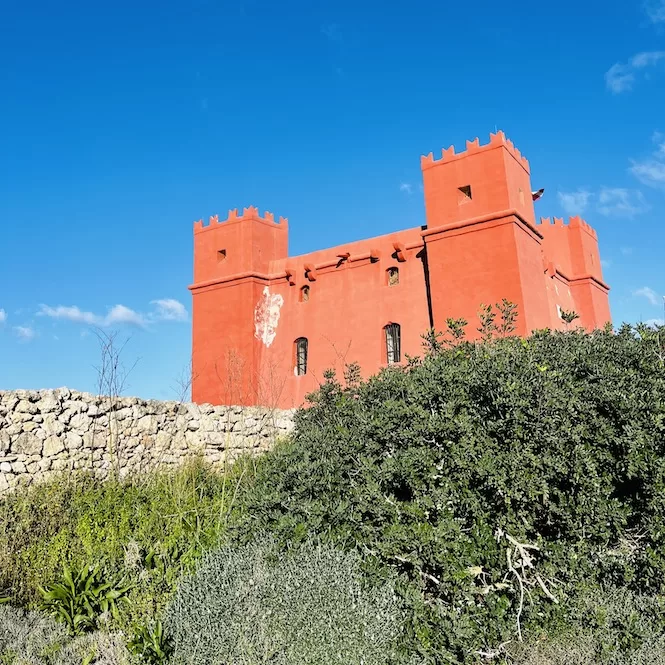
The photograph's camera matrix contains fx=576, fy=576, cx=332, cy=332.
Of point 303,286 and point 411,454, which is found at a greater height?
point 303,286

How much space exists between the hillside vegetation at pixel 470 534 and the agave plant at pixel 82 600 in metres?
0.05

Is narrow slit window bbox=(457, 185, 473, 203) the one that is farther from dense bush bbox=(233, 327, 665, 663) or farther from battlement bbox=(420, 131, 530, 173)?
dense bush bbox=(233, 327, 665, 663)

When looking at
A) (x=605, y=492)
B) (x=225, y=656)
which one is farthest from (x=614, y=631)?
(x=225, y=656)

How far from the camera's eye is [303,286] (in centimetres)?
1728

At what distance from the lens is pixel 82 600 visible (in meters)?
4.61

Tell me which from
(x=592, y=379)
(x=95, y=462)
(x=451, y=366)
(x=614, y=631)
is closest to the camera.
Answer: (x=614, y=631)

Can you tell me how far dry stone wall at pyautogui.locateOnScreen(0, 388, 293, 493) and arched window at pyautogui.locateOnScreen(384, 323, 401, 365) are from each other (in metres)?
5.38

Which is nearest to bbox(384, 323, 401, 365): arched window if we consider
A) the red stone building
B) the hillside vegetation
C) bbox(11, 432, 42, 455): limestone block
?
the red stone building

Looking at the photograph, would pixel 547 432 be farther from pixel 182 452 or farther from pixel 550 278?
pixel 550 278

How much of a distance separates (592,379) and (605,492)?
768 mm

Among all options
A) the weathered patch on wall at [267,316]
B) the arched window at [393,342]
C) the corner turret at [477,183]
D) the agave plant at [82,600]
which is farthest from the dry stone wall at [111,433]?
the corner turret at [477,183]

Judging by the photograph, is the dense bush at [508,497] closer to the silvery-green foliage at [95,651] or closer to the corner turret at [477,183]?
the silvery-green foliage at [95,651]

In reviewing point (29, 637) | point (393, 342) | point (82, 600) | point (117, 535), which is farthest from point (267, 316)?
point (29, 637)

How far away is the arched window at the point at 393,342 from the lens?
1532 cm
